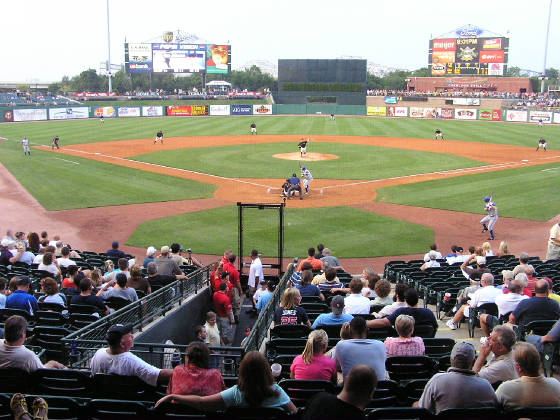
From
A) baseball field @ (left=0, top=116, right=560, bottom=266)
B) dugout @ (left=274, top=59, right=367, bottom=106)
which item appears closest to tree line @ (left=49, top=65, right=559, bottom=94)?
dugout @ (left=274, top=59, right=367, bottom=106)

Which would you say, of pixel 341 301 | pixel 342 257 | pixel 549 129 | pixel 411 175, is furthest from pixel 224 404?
pixel 549 129

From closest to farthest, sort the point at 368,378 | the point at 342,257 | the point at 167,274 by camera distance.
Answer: the point at 368,378 < the point at 167,274 < the point at 342,257

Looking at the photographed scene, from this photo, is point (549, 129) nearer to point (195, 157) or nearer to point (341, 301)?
point (195, 157)

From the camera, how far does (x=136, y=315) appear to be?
9320 millimetres

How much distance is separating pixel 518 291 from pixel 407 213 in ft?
53.0

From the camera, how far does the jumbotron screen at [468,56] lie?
101812 millimetres

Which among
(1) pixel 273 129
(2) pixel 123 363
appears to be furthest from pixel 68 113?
(2) pixel 123 363

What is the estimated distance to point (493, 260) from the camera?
15.2m

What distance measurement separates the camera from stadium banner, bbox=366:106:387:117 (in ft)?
286

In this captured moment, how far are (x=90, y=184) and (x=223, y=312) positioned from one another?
2285 cm

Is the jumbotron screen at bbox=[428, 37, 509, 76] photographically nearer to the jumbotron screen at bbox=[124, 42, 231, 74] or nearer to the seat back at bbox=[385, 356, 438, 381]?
the jumbotron screen at bbox=[124, 42, 231, 74]

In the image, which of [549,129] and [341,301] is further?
[549,129]

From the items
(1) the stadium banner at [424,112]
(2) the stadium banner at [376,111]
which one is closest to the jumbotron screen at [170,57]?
(2) the stadium banner at [376,111]

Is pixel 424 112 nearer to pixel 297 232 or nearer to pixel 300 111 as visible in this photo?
pixel 300 111
